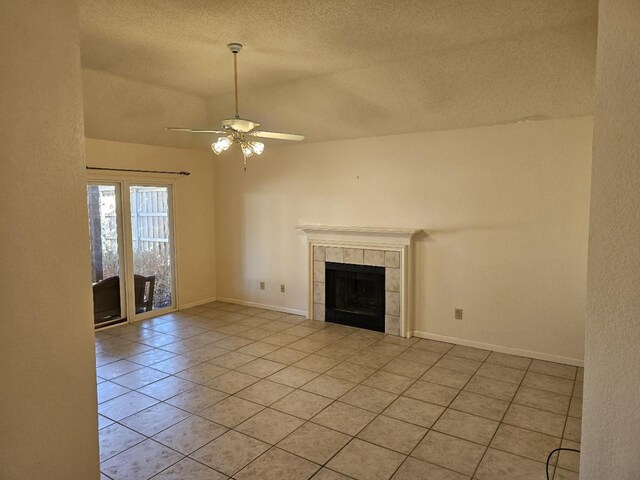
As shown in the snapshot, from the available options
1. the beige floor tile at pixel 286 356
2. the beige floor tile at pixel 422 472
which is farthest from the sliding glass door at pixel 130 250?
the beige floor tile at pixel 422 472

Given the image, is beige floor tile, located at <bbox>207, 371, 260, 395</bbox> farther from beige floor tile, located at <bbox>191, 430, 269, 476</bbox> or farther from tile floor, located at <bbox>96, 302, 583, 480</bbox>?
beige floor tile, located at <bbox>191, 430, 269, 476</bbox>

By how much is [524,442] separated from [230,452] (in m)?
1.96

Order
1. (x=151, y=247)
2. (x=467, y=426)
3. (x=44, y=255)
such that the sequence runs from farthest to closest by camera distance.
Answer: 1. (x=151, y=247)
2. (x=467, y=426)
3. (x=44, y=255)

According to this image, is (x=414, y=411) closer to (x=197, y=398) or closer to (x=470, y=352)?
(x=470, y=352)

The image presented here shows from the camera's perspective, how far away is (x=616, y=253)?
1618 millimetres

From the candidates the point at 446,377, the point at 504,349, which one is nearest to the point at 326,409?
the point at 446,377

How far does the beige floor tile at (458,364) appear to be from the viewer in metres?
4.13

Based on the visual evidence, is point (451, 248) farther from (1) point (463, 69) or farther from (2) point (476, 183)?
(1) point (463, 69)

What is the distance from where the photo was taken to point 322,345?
4.85 metres

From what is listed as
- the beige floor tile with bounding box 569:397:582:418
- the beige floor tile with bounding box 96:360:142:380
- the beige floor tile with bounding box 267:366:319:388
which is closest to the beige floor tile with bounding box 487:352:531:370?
the beige floor tile with bounding box 569:397:582:418

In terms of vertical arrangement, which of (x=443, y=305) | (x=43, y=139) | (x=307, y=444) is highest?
(x=43, y=139)

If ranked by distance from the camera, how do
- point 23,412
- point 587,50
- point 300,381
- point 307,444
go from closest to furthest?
point 23,412 → point 307,444 → point 587,50 → point 300,381

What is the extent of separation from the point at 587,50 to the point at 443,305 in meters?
2.81

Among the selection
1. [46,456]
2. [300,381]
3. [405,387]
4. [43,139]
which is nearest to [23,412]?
[46,456]
